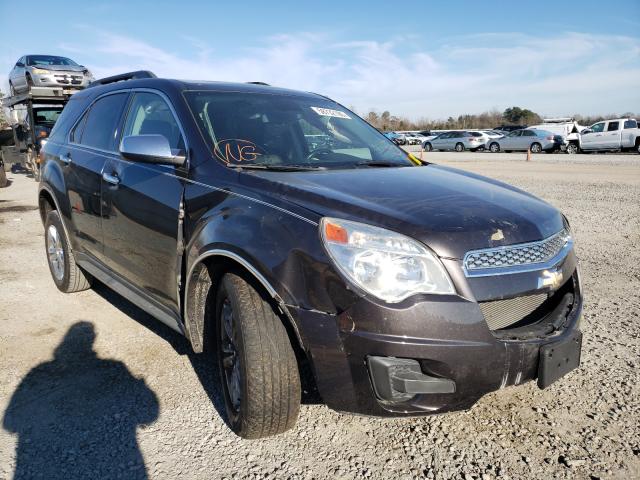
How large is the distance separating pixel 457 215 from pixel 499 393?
1.28 m

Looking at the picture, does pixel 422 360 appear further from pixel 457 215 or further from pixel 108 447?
pixel 108 447

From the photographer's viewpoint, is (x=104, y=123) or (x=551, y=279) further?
(x=104, y=123)

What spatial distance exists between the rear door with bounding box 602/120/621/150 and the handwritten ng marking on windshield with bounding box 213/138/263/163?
28256 mm

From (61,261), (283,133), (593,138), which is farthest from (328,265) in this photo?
(593,138)

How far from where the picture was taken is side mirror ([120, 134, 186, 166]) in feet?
9.39

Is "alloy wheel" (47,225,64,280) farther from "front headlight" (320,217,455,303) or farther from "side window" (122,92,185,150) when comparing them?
"front headlight" (320,217,455,303)

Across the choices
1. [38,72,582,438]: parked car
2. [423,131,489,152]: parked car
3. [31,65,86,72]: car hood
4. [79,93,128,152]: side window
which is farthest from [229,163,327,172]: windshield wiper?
[423,131,489,152]: parked car

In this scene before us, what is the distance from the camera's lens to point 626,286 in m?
4.84

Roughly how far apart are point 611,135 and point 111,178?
93.9 feet

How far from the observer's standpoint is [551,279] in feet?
7.78

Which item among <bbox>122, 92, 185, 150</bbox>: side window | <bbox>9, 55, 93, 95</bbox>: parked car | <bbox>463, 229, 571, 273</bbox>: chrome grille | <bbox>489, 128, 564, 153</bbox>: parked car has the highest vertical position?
<bbox>9, 55, 93, 95</bbox>: parked car

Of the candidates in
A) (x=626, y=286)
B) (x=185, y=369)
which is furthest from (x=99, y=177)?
(x=626, y=286)

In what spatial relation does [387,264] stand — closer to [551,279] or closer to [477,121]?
[551,279]

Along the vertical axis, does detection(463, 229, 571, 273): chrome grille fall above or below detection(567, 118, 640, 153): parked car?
below
